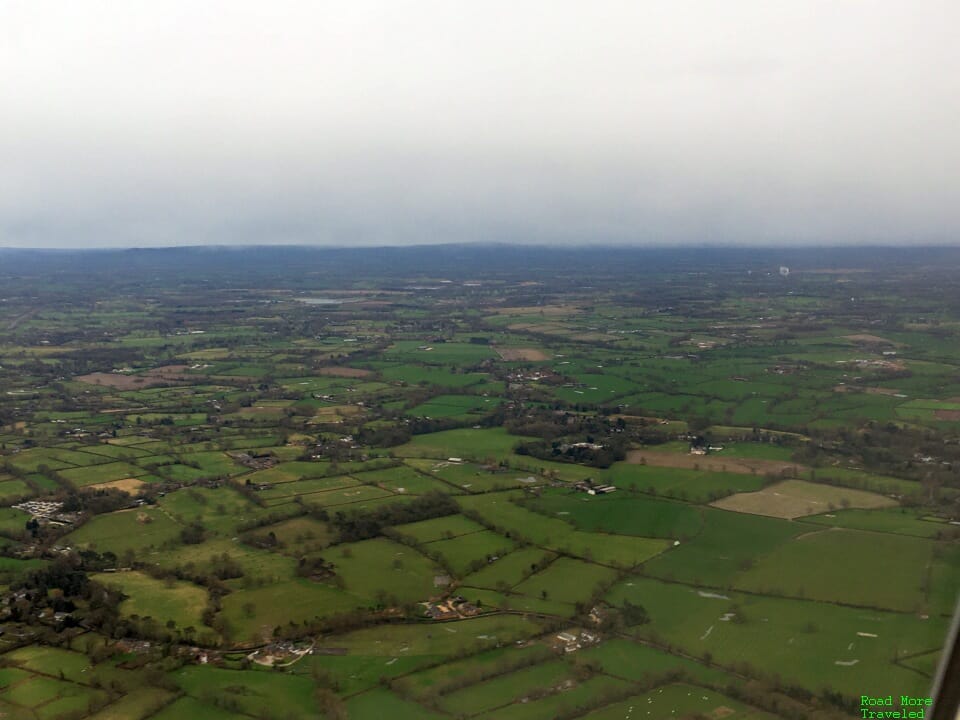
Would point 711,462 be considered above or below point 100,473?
above

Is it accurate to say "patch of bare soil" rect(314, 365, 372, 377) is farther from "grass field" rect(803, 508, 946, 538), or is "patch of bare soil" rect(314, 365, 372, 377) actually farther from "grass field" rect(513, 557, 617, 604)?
"grass field" rect(803, 508, 946, 538)

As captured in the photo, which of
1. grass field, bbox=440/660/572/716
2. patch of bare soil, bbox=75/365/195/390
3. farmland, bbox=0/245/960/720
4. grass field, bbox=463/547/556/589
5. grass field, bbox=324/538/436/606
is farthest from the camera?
patch of bare soil, bbox=75/365/195/390

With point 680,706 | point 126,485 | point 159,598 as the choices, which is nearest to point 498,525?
point 159,598

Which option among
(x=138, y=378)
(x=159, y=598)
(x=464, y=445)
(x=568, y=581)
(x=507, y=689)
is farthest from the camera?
(x=138, y=378)

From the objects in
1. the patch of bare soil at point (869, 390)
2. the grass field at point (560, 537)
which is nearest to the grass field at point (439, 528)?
the grass field at point (560, 537)

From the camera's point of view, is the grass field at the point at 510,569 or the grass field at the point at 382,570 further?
the grass field at the point at 510,569

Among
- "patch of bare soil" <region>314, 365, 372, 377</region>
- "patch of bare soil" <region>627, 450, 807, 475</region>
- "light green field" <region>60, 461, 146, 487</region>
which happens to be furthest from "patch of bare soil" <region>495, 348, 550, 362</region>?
"light green field" <region>60, 461, 146, 487</region>

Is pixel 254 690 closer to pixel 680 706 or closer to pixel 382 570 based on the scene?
pixel 382 570

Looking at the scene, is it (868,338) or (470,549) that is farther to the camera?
(868,338)

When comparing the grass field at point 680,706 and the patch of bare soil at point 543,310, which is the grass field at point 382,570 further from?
the patch of bare soil at point 543,310

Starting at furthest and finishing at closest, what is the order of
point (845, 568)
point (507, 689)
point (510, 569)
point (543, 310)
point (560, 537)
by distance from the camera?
point (543, 310)
point (560, 537)
point (510, 569)
point (845, 568)
point (507, 689)
